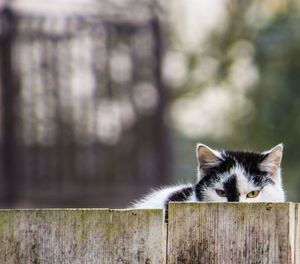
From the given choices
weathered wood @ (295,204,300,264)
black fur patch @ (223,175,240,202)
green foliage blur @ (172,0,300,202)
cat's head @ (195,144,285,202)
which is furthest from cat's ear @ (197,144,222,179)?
green foliage blur @ (172,0,300,202)

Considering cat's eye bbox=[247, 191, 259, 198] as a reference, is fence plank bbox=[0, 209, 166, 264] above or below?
below

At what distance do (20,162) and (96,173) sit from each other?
802mm

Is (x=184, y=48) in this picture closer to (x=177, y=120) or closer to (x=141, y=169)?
(x=177, y=120)

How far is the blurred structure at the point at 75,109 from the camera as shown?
604 cm

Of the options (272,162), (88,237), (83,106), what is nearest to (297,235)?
(88,237)

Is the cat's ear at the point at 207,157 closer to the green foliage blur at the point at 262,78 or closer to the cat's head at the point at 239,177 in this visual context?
the cat's head at the point at 239,177

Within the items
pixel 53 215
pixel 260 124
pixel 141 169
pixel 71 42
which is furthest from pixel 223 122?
pixel 53 215

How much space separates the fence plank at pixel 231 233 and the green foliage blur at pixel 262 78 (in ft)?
17.8

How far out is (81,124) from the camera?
20.1 feet

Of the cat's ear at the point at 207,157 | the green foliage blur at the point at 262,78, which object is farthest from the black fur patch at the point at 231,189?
the green foliage blur at the point at 262,78

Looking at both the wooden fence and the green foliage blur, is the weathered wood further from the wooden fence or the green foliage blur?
the green foliage blur

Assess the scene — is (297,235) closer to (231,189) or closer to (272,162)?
(231,189)

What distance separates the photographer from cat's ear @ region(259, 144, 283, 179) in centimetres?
301

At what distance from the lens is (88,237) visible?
1.70 meters
